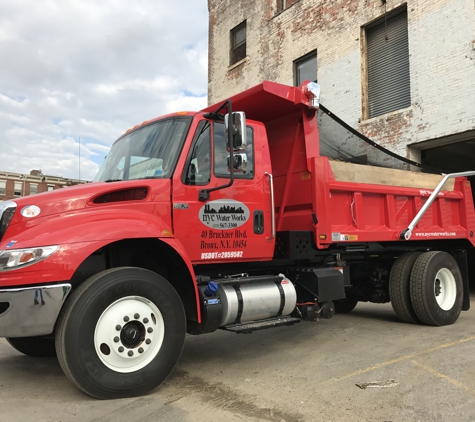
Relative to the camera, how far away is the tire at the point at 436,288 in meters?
6.27

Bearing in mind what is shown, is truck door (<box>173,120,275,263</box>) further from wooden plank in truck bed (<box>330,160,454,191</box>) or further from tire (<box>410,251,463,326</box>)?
tire (<box>410,251,463,326</box>)

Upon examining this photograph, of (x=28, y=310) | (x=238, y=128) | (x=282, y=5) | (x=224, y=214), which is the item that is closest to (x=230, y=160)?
(x=238, y=128)

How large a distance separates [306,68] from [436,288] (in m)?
9.35

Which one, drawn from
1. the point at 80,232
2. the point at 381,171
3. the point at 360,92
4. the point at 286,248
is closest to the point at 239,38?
the point at 360,92

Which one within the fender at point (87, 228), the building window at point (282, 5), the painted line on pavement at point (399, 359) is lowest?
the painted line on pavement at point (399, 359)

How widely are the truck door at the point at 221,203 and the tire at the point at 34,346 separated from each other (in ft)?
6.46

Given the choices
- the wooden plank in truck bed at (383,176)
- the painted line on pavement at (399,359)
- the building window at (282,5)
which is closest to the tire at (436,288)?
the painted line on pavement at (399,359)

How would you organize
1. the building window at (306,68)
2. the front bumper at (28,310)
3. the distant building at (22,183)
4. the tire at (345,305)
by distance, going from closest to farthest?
the front bumper at (28,310), the tire at (345,305), the building window at (306,68), the distant building at (22,183)

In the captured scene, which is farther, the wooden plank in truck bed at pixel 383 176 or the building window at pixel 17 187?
the building window at pixel 17 187

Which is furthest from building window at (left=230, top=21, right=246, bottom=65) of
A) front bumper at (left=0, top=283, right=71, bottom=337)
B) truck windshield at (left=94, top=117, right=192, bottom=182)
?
front bumper at (left=0, top=283, right=71, bottom=337)

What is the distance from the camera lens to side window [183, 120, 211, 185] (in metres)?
4.39

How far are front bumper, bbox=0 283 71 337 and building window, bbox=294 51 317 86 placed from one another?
38.7 feet

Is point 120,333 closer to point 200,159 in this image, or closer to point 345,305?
point 200,159

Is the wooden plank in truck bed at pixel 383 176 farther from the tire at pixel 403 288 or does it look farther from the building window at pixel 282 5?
the building window at pixel 282 5
